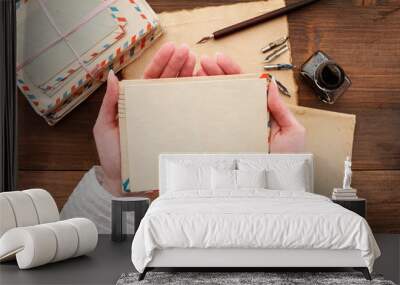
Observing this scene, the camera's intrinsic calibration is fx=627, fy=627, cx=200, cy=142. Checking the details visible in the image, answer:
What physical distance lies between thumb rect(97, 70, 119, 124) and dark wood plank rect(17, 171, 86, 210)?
0.61m

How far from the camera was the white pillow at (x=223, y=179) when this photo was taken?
5.25 m

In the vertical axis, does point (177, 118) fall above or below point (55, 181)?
above

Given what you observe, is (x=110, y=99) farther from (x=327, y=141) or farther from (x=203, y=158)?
(x=327, y=141)

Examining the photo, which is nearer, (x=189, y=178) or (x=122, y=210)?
(x=189, y=178)

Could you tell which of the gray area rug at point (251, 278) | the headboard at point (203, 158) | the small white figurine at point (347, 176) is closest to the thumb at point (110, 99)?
the headboard at point (203, 158)

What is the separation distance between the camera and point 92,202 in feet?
20.0

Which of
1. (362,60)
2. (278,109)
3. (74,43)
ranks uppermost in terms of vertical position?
(74,43)

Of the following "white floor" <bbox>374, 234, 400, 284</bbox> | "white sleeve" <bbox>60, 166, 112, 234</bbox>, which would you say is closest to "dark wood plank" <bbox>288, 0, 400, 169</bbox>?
"white floor" <bbox>374, 234, 400, 284</bbox>

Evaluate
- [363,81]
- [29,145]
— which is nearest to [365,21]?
[363,81]

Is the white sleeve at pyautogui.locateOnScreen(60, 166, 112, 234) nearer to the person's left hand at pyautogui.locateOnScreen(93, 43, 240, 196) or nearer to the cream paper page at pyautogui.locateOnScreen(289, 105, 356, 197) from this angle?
the person's left hand at pyautogui.locateOnScreen(93, 43, 240, 196)

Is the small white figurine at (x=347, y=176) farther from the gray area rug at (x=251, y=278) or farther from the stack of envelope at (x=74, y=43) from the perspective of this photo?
the stack of envelope at (x=74, y=43)

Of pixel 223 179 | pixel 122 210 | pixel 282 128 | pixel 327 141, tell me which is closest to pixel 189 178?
pixel 223 179

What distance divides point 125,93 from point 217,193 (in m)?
1.57

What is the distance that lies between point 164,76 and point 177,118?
0.43 m
